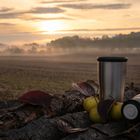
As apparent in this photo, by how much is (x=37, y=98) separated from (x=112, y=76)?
1326 millimetres

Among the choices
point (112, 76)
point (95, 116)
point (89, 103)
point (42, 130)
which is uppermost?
point (112, 76)

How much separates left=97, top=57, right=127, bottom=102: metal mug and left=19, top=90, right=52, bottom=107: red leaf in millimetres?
944

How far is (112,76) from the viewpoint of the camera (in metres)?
7.21

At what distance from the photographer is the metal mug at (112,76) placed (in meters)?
7.07

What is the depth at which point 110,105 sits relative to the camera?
6.50 meters

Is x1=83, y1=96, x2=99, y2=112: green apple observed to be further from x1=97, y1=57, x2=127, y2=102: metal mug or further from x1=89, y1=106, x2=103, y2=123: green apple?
x1=89, y1=106, x2=103, y2=123: green apple

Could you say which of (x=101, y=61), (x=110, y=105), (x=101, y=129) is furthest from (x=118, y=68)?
(x=101, y=129)

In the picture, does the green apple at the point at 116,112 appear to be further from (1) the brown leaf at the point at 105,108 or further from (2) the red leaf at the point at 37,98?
(2) the red leaf at the point at 37,98

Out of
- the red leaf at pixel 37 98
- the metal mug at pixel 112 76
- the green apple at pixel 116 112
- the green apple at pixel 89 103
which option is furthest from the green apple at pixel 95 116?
the red leaf at pixel 37 98

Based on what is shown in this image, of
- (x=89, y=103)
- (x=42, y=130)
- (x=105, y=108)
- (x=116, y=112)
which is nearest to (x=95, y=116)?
(x=105, y=108)

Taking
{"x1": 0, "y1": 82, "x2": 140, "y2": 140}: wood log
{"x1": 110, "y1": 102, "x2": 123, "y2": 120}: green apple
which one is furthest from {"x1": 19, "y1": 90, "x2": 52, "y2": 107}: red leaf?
{"x1": 110, "y1": 102, "x2": 123, "y2": 120}: green apple

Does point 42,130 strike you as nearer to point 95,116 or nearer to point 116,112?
point 95,116

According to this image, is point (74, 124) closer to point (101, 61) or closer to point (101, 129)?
point (101, 129)

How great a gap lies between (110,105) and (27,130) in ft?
4.26
